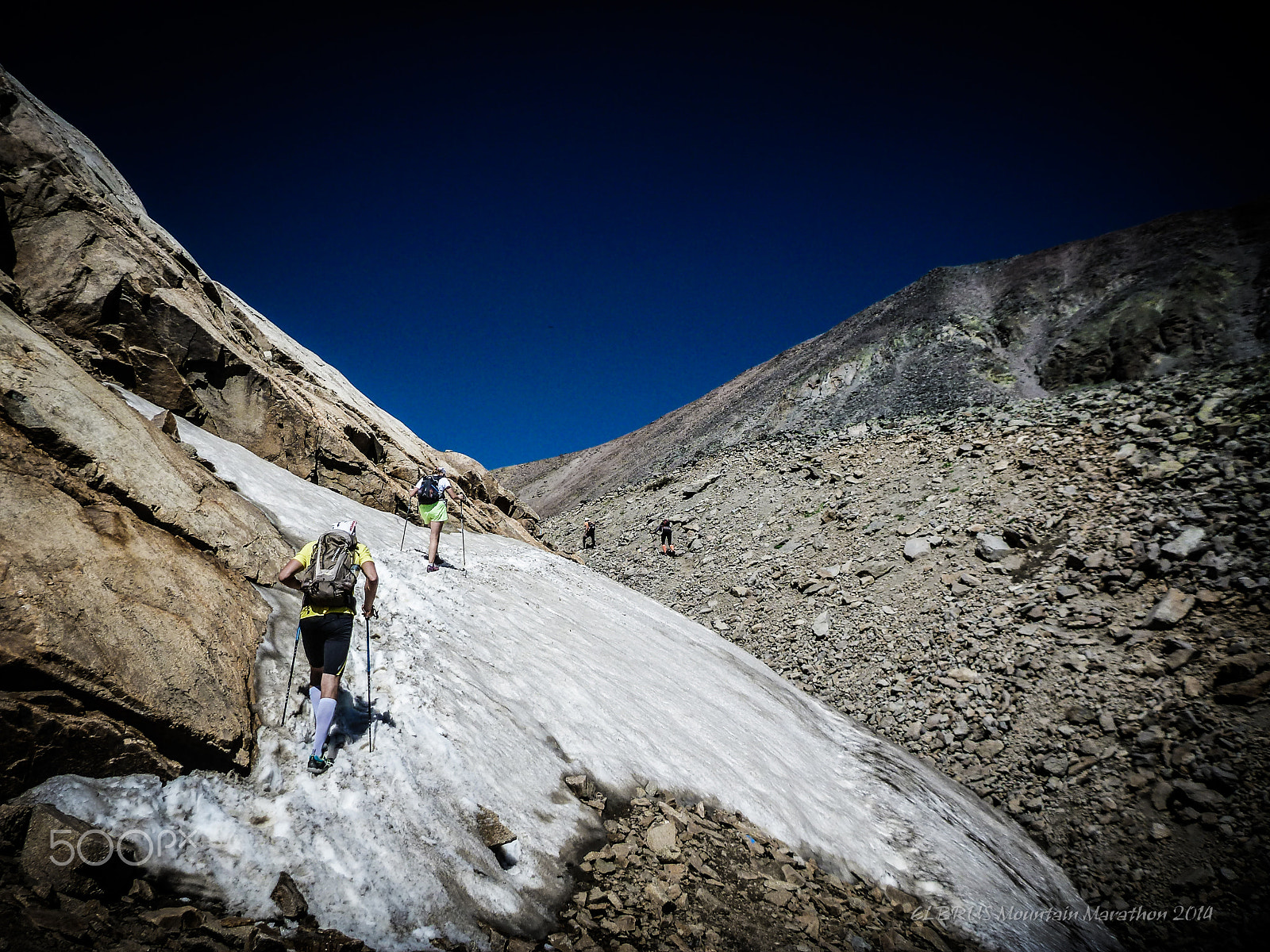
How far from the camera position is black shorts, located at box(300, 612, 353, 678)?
5.79 m

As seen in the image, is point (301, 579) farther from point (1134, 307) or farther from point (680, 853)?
point (1134, 307)

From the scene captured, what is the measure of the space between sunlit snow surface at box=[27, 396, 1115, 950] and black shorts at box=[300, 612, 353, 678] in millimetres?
596

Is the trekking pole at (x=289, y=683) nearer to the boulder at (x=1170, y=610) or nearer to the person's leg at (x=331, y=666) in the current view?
the person's leg at (x=331, y=666)

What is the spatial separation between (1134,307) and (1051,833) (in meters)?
33.0

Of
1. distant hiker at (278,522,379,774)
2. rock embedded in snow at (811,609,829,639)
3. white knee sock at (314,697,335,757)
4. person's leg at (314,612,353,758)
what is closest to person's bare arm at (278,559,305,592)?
distant hiker at (278,522,379,774)

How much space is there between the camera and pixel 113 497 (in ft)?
20.4

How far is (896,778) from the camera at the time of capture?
12109 millimetres

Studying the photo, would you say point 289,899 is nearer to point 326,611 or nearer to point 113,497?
point 326,611

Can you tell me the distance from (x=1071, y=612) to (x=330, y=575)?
18700 millimetres

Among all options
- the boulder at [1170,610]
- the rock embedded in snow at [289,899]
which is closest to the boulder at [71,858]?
the rock embedded in snow at [289,899]

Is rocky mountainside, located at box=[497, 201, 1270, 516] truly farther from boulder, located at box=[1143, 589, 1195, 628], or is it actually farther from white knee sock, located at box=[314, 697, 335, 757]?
white knee sock, located at box=[314, 697, 335, 757]

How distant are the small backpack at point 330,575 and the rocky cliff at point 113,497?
0.98m

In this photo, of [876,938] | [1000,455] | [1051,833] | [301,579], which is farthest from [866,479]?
[301,579]

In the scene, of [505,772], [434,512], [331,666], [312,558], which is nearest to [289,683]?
[331,666]
